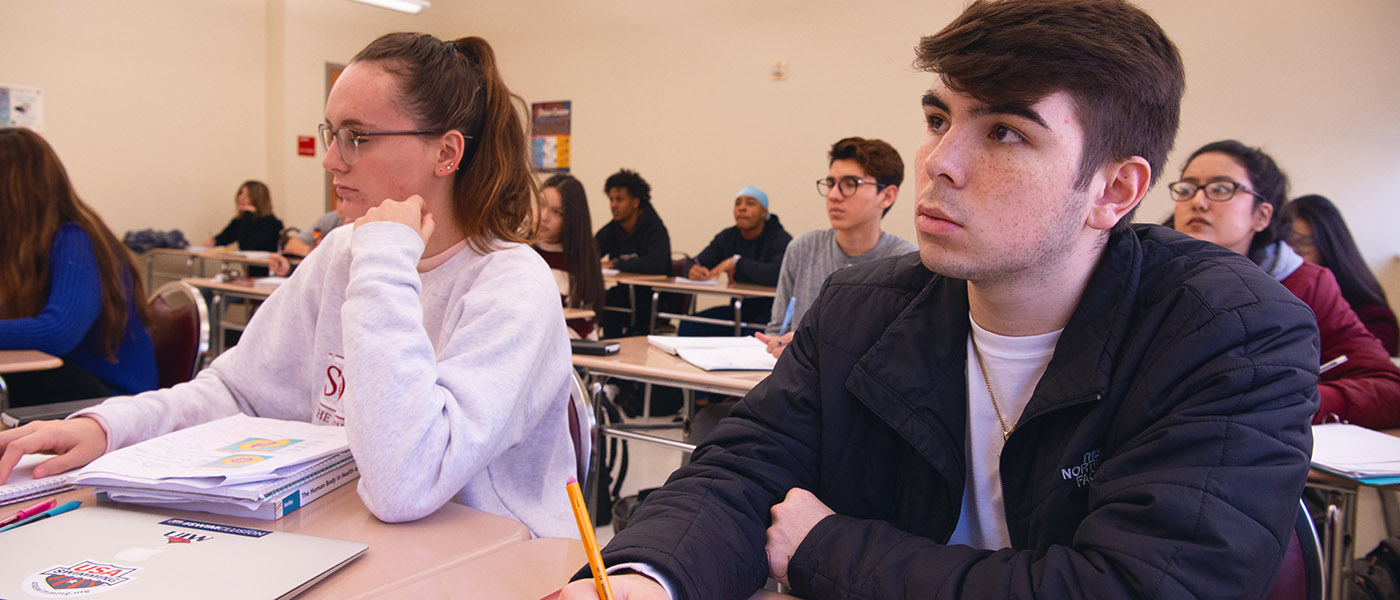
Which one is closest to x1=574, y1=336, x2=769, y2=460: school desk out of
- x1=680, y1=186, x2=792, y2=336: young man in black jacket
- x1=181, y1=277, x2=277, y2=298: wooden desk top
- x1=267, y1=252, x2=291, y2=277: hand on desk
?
x1=181, y1=277, x2=277, y2=298: wooden desk top

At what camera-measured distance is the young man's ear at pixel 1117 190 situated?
36.4 inches

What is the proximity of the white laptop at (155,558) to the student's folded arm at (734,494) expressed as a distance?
0.27 m

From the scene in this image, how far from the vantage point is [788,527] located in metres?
0.92

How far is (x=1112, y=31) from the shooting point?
34.0 inches

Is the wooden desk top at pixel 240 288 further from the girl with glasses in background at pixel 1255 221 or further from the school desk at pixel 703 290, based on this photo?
the girl with glasses in background at pixel 1255 221

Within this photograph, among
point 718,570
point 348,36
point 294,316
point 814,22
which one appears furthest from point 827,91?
point 718,570

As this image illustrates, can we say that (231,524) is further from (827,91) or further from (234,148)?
(234,148)

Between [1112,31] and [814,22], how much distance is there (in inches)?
241

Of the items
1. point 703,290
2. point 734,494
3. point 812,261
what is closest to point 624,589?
point 734,494

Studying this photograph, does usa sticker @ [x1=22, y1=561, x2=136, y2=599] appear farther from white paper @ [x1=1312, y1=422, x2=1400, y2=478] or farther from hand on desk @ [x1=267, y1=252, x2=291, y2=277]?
hand on desk @ [x1=267, y1=252, x2=291, y2=277]

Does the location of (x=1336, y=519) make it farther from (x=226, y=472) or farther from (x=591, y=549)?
(x=226, y=472)

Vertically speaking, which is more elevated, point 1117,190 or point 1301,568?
point 1117,190

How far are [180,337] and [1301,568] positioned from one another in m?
2.69

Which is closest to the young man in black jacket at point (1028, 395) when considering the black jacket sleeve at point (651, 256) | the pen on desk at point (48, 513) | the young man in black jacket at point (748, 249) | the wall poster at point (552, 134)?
the pen on desk at point (48, 513)
